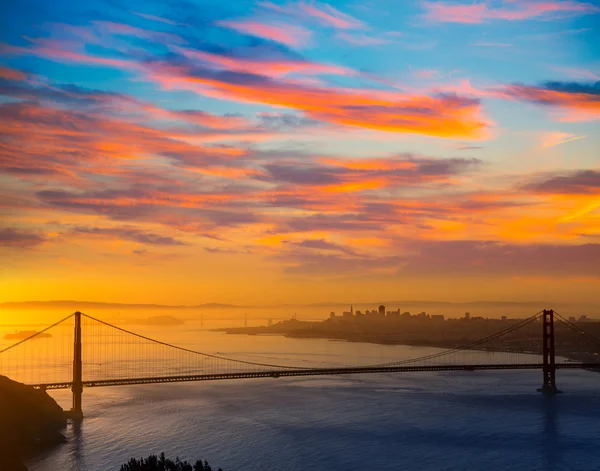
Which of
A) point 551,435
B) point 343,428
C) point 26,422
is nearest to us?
point 26,422

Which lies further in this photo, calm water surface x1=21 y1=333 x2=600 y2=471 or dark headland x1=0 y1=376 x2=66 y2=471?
dark headland x1=0 y1=376 x2=66 y2=471

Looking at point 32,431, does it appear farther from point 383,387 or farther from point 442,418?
point 383,387

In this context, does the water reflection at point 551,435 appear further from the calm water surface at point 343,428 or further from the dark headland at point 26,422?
the dark headland at point 26,422

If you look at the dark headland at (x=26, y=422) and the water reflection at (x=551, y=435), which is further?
the dark headland at (x=26, y=422)

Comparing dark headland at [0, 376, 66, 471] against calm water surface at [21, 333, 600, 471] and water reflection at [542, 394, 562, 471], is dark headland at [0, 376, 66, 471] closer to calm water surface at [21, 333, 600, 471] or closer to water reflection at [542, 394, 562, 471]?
calm water surface at [21, 333, 600, 471]

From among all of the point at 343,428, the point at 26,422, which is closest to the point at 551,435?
the point at 343,428

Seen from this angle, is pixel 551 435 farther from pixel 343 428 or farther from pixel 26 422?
pixel 26 422

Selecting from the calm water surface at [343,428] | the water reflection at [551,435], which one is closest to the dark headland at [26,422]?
the calm water surface at [343,428]

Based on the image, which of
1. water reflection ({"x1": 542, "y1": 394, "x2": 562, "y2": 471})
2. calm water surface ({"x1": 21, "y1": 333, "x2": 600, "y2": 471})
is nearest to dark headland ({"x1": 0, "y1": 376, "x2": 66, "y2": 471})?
calm water surface ({"x1": 21, "y1": 333, "x2": 600, "y2": 471})

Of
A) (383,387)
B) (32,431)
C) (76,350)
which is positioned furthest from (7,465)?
(383,387)
